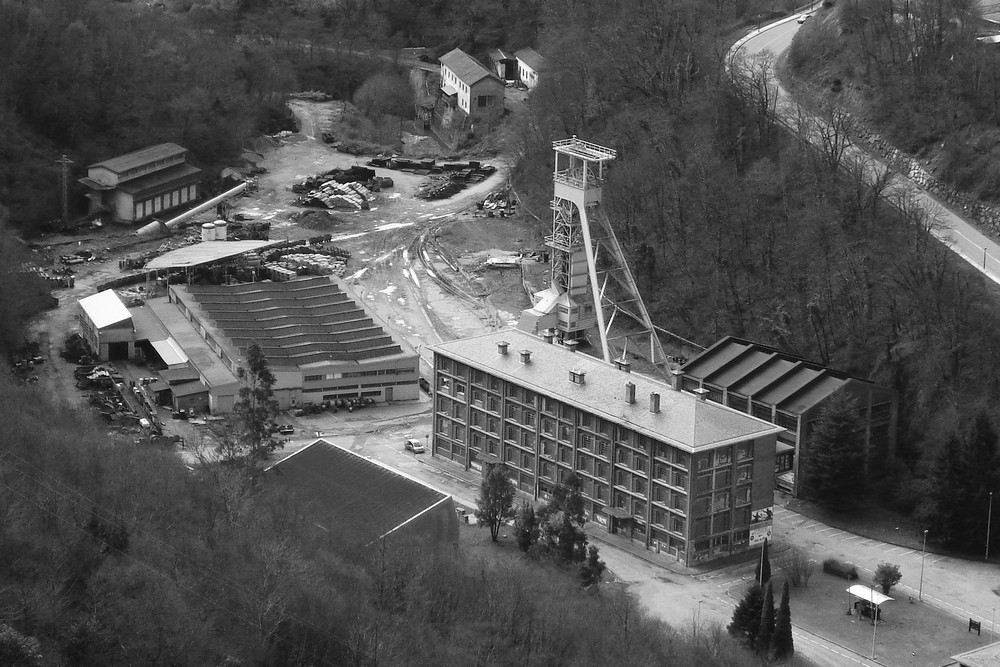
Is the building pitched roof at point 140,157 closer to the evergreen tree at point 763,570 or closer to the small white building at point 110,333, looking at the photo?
the small white building at point 110,333

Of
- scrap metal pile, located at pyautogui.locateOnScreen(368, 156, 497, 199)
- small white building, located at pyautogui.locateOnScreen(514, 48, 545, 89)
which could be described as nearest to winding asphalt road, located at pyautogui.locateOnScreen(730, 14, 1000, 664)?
scrap metal pile, located at pyautogui.locateOnScreen(368, 156, 497, 199)

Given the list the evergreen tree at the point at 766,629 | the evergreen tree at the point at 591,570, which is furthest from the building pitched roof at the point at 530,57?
the evergreen tree at the point at 766,629

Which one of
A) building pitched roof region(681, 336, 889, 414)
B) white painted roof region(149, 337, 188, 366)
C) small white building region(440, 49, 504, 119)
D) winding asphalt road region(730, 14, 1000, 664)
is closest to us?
winding asphalt road region(730, 14, 1000, 664)

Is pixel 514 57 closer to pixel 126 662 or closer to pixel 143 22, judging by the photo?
pixel 143 22

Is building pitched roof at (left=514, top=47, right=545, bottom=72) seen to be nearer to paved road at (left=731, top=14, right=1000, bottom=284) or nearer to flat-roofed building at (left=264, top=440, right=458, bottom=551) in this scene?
paved road at (left=731, top=14, right=1000, bottom=284)

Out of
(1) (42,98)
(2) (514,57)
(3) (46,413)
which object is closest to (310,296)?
(3) (46,413)

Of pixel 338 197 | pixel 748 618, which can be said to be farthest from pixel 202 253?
pixel 748 618
